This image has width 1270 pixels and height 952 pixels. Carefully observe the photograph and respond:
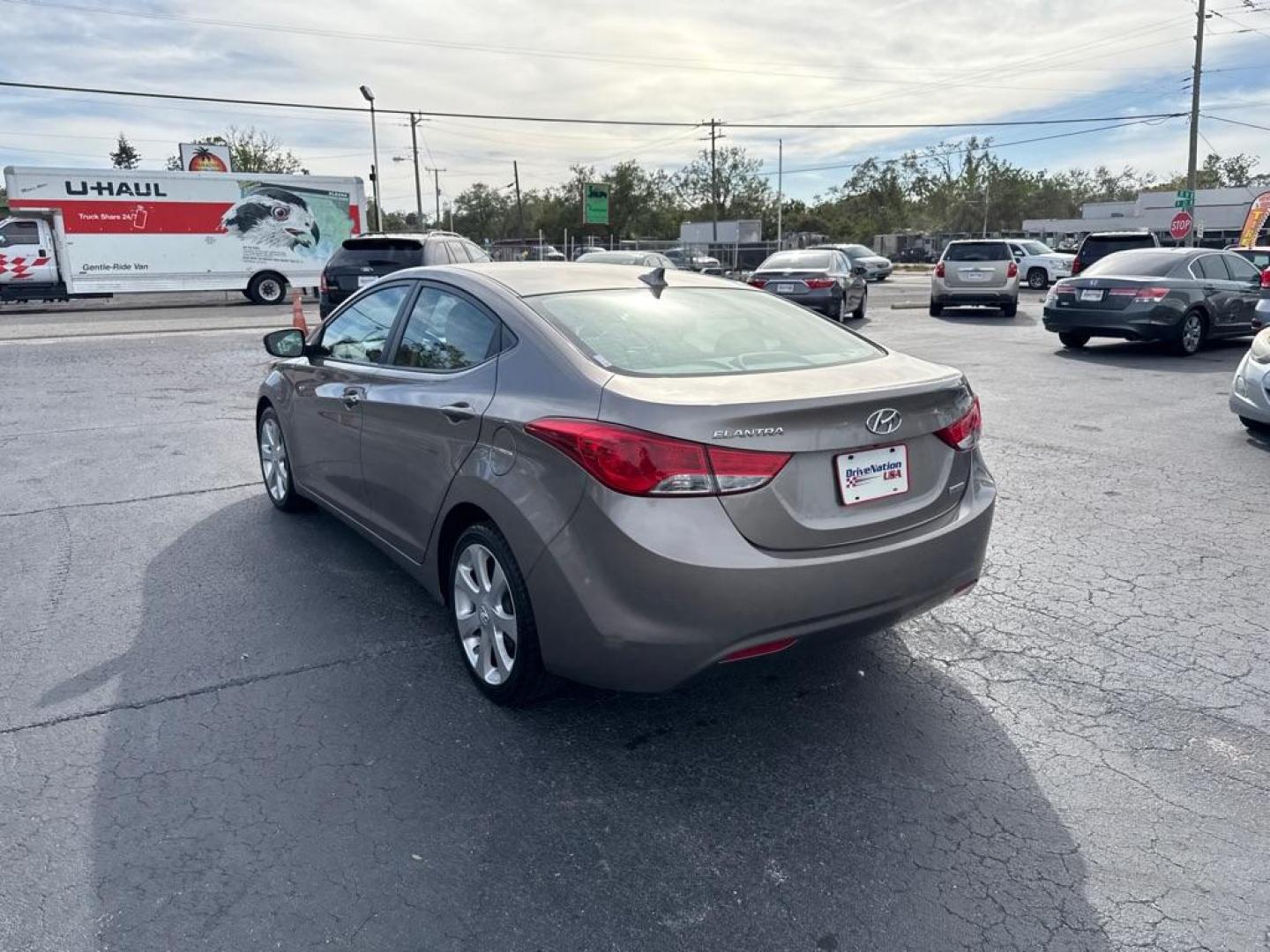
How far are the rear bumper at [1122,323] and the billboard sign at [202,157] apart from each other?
3824 cm

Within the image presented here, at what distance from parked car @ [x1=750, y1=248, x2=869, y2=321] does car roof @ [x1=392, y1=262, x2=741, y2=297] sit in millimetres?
12649

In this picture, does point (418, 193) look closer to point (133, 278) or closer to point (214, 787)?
point (133, 278)

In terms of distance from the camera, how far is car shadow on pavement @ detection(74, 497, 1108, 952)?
93.4 inches

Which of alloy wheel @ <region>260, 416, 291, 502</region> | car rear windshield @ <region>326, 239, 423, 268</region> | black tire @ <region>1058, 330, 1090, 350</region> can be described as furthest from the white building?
alloy wheel @ <region>260, 416, 291, 502</region>

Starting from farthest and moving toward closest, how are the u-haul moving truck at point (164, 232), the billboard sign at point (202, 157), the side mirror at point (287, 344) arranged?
the billboard sign at point (202, 157) → the u-haul moving truck at point (164, 232) → the side mirror at point (287, 344)

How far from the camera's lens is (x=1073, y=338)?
14.0m

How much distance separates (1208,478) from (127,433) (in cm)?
863

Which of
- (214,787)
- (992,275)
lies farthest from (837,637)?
(992,275)

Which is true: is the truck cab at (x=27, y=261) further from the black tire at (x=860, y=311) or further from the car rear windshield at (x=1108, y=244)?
the car rear windshield at (x=1108, y=244)

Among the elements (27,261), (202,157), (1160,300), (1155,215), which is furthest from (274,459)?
(1155,215)

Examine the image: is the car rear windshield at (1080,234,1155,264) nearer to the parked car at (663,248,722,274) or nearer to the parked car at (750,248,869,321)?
the parked car at (750,248,869,321)

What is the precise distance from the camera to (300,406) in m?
5.11

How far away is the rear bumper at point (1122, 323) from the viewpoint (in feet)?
41.3

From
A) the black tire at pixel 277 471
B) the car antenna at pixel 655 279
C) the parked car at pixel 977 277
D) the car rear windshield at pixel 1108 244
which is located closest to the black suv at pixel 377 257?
the black tire at pixel 277 471
